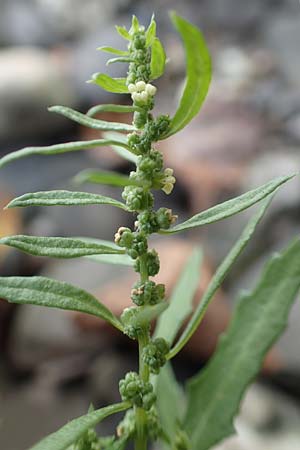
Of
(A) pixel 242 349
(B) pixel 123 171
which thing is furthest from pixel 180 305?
(B) pixel 123 171

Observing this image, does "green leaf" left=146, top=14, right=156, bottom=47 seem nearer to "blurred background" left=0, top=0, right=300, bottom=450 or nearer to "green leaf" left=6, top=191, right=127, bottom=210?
"green leaf" left=6, top=191, right=127, bottom=210

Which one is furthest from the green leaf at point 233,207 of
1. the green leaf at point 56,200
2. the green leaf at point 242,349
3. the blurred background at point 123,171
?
the blurred background at point 123,171

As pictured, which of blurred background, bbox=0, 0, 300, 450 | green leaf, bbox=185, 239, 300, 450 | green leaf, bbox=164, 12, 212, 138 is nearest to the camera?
green leaf, bbox=164, 12, 212, 138

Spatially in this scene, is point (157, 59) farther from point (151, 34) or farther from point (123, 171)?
point (123, 171)

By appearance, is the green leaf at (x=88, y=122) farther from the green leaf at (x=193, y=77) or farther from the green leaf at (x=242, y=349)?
the green leaf at (x=242, y=349)

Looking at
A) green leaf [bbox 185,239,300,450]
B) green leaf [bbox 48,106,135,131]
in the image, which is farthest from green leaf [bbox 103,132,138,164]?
green leaf [bbox 185,239,300,450]

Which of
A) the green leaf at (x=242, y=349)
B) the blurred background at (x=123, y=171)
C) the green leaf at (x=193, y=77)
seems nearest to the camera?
the green leaf at (x=193, y=77)
